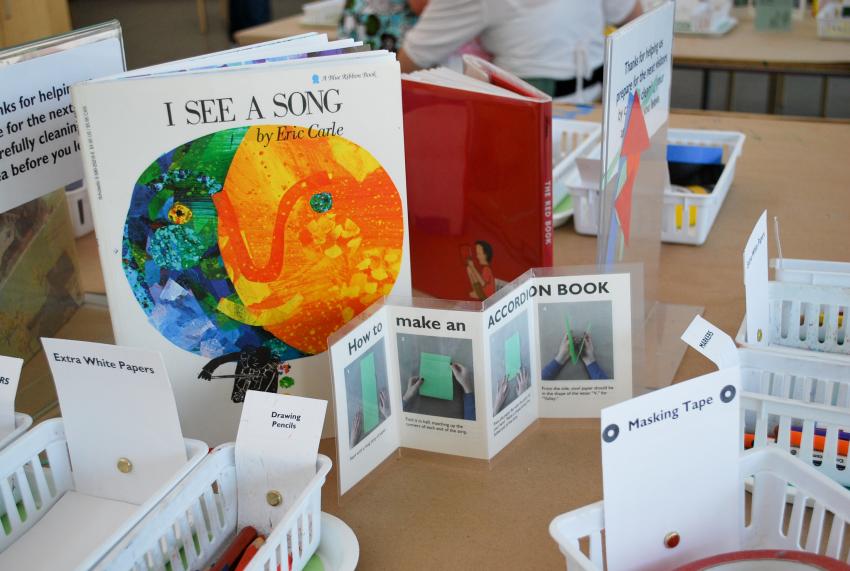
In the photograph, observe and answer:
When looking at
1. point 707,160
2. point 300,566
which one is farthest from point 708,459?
point 707,160

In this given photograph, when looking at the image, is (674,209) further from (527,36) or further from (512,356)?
(527,36)

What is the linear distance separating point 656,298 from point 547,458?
1.46ft

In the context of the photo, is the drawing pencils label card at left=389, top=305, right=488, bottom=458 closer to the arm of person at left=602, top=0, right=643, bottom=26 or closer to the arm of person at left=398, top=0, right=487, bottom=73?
the arm of person at left=398, top=0, right=487, bottom=73

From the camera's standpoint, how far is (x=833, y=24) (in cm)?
311

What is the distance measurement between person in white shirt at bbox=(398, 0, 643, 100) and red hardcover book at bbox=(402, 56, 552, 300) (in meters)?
1.14

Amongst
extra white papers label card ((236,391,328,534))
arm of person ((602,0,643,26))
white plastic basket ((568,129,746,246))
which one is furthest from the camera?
arm of person ((602,0,643,26))

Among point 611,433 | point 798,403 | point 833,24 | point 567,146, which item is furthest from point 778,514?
point 833,24

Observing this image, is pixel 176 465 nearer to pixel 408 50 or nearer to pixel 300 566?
pixel 300 566

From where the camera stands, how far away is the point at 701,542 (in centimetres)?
80

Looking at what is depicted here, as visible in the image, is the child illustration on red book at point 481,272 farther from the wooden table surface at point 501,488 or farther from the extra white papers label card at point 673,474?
the extra white papers label card at point 673,474

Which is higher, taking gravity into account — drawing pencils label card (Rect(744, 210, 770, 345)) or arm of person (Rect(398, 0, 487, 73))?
arm of person (Rect(398, 0, 487, 73))

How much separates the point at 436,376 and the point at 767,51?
2.55m

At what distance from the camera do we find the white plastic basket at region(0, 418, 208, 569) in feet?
2.85

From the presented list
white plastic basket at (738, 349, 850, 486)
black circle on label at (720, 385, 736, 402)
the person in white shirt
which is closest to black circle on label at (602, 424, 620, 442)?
black circle on label at (720, 385, 736, 402)
